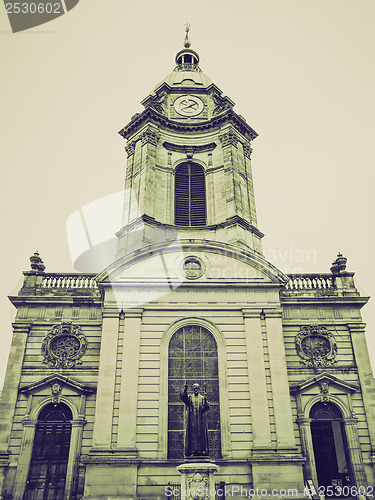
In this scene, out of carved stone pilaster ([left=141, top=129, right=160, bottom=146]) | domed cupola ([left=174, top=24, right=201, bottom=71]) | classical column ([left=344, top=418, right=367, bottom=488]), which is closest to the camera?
classical column ([left=344, top=418, right=367, bottom=488])

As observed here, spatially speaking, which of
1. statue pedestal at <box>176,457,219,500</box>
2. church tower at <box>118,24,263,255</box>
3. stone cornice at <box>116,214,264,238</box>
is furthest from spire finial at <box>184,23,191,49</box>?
statue pedestal at <box>176,457,219,500</box>

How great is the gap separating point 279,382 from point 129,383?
6.33 m

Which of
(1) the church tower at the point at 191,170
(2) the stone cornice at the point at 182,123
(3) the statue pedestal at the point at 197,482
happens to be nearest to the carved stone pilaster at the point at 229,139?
(1) the church tower at the point at 191,170

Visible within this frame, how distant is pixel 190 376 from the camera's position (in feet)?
63.0

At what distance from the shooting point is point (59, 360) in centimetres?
2045

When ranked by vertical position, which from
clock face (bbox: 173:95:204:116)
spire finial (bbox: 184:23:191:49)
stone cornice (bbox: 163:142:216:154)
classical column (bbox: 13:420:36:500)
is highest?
spire finial (bbox: 184:23:191:49)

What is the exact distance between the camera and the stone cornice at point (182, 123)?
97.8 feet

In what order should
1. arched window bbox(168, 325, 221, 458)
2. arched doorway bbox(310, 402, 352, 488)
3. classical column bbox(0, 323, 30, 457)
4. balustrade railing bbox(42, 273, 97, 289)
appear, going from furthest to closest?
1. balustrade railing bbox(42, 273, 97, 289)
2. classical column bbox(0, 323, 30, 457)
3. arched doorway bbox(310, 402, 352, 488)
4. arched window bbox(168, 325, 221, 458)

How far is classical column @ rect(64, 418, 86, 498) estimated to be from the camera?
58.3ft

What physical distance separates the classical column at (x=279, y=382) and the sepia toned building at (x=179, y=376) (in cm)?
5

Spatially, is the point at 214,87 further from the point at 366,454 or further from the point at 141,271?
the point at 366,454

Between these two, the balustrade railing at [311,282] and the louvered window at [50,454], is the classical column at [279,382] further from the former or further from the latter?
the louvered window at [50,454]

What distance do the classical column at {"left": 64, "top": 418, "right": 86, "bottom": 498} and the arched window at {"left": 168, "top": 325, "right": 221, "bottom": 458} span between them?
3932 mm

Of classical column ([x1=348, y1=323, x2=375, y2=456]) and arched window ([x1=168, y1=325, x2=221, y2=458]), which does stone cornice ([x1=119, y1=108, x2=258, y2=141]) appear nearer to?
arched window ([x1=168, y1=325, x2=221, y2=458])
